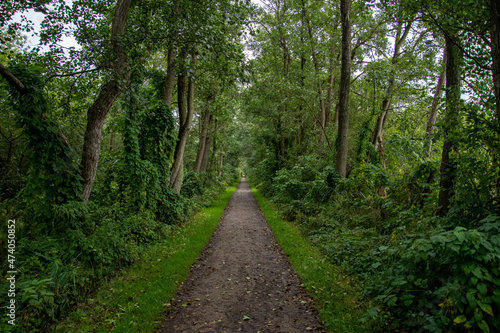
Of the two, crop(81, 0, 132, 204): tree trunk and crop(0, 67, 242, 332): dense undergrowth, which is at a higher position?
crop(81, 0, 132, 204): tree trunk

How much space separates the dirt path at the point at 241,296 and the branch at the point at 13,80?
4947 mm

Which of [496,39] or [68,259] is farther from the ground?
[496,39]

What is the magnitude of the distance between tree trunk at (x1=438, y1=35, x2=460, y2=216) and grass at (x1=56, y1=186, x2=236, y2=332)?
17.2ft

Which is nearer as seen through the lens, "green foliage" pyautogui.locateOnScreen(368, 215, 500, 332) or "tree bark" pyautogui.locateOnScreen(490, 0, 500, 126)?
"green foliage" pyautogui.locateOnScreen(368, 215, 500, 332)

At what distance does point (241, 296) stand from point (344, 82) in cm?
813

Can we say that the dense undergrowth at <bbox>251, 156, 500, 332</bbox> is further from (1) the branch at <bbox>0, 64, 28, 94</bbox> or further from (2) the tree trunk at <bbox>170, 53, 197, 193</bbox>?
(1) the branch at <bbox>0, 64, 28, 94</bbox>

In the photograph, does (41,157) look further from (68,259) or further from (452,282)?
(452,282)

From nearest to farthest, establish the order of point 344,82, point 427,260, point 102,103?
point 427,260, point 102,103, point 344,82

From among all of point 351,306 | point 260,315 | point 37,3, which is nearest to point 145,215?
point 260,315

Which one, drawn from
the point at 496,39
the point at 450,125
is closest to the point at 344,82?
the point at 450,125

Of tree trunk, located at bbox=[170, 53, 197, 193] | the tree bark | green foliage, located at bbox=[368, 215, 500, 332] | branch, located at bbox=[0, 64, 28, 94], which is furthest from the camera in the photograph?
tree trunk, located at bbox=[170, 53, 197, 193]

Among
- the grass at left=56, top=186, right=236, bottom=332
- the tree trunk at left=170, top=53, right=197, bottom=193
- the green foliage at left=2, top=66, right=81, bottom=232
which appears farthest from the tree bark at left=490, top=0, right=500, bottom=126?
the tree trunk at left=170, top=53, right=197, bottom=193

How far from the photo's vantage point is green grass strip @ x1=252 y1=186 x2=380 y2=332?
399 cm

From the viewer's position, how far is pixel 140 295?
4.87 meters
